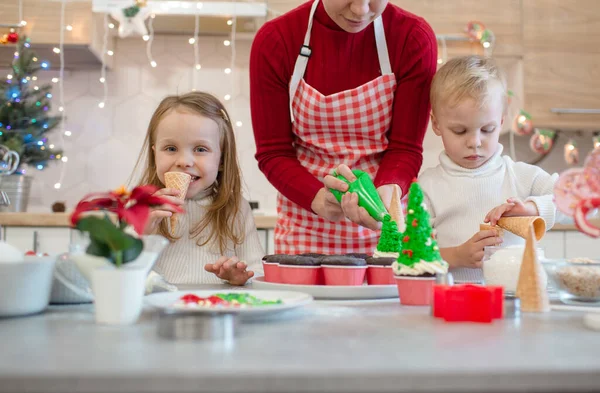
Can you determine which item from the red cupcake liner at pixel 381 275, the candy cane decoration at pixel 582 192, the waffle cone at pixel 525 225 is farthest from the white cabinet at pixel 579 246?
the candy cane decoration at pixel 582 192

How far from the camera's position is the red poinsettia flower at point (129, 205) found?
2.51 feet

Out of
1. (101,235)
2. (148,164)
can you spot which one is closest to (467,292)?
(101,235)

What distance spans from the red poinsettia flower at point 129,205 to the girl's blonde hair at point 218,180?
2.65ft

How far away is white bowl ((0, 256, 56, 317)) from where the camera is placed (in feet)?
2.66

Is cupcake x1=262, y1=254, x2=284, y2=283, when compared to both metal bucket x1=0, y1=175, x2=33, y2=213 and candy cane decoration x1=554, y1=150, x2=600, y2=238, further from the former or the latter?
metal bucket x1=0, y1=175, x2=33, y2=213

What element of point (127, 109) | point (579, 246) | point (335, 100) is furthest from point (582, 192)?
point (127, 109)

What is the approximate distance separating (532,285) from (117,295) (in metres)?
0.55

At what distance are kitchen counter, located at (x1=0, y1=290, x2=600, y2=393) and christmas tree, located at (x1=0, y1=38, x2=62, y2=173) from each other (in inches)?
85.6

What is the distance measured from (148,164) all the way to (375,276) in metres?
0.89

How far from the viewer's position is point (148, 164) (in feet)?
5.84

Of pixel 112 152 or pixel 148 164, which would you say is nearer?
pixel 148 164

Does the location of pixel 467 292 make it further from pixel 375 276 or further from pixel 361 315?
pixel 375 276

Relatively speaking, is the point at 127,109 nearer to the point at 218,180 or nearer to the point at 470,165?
the point at 218,180

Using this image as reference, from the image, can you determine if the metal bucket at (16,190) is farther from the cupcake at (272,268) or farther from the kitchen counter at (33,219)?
the cupcake at (272,268)
